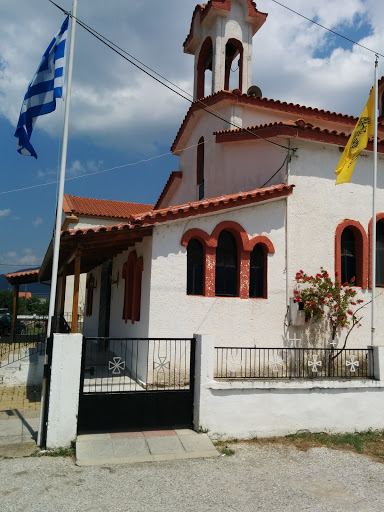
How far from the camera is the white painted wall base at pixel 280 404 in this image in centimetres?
790

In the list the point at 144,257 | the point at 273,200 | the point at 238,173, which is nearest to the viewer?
the point at 144,257

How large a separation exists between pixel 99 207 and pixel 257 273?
68.1 ft

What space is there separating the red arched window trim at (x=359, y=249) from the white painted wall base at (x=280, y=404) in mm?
3143

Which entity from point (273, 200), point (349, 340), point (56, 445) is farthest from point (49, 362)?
point (349, 340)

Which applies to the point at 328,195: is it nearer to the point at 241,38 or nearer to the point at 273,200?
the point at 273,200

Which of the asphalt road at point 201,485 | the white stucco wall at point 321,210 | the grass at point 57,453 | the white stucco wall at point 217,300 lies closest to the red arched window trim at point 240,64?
the white stucco wall at point 321,210

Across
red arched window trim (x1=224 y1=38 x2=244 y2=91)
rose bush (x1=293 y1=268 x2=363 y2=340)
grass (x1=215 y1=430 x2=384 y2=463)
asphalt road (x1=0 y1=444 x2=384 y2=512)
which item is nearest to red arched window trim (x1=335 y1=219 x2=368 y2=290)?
rose bush (x1=293 y1=268 x2=363 y2=340)

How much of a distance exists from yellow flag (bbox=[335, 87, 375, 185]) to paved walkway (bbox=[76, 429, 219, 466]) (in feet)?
21.8

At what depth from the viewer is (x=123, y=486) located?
5844 mm

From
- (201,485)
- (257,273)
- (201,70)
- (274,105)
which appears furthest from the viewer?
(201,70)

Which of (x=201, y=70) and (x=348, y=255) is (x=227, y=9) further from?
(x=348, y=255)

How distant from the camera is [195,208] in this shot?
32.7 ft

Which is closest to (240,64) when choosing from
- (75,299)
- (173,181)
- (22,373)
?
(173,181)

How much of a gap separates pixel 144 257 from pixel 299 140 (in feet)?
17.3
